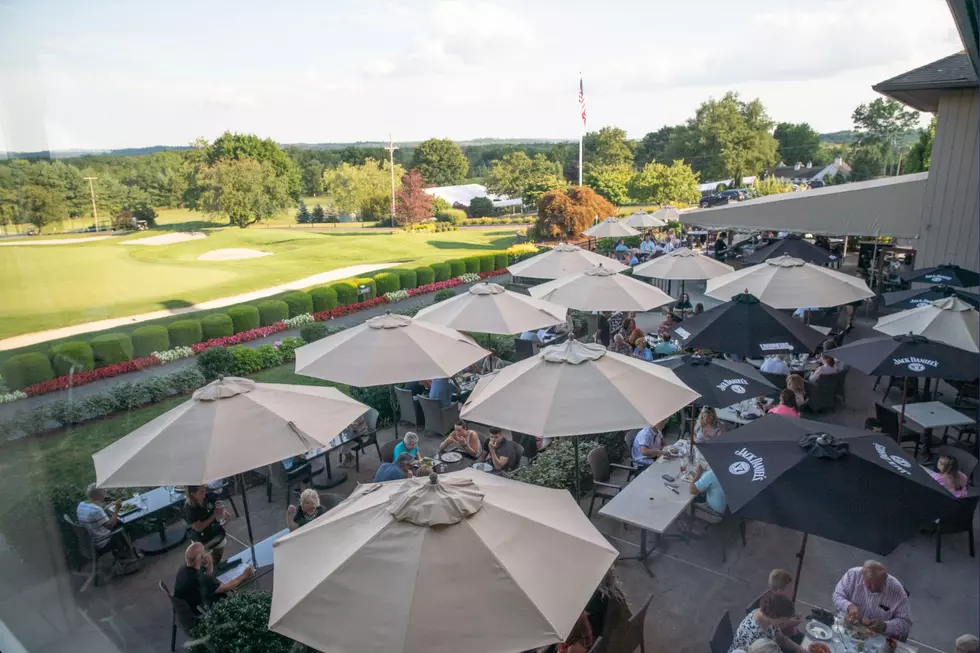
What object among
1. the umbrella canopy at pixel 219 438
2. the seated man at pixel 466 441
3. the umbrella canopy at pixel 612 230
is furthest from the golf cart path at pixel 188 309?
the umbrella canopy at pixel 612 230

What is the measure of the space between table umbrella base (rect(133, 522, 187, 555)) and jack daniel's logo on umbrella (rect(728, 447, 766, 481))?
20.9 feet

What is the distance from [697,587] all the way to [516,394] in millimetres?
2736

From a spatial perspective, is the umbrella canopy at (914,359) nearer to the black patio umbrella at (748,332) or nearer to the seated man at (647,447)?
the black patio umbrella at (748,332)

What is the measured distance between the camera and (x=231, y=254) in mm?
30719

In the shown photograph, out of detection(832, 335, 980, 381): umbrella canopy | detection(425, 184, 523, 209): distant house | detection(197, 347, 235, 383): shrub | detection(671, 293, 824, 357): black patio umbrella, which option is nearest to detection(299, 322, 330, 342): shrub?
detection(197, 347, 235, 383): shrub

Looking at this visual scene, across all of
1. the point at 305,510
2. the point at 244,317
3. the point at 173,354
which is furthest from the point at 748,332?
the point at 244,317

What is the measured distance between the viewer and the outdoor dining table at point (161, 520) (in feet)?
22.9

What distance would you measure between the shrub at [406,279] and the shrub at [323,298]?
397 centimetres

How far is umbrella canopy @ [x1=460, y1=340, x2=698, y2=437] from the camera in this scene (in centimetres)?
596

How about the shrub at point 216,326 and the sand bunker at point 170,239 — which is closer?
the sand bunker at point 170,239

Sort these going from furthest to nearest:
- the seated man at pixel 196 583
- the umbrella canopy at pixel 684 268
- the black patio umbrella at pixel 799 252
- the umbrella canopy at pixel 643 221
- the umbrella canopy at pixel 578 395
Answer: the umbrella canopy at pixel 643 221, the black patio umbrella at pixel 799 252, the umbrella canopy at pixel 684 268, the umbrella canopy at pixel 578 395, the seated man at pixel 196 583

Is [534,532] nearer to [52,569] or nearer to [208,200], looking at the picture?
[52,569]

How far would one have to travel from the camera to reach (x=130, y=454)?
587 centimetres

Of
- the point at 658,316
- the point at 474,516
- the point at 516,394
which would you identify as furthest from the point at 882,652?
the point at 658,316
